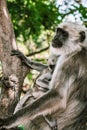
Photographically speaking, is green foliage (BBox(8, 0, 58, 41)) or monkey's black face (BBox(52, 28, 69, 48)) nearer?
monkey's black face (BBox(52, 28, 69, 48))

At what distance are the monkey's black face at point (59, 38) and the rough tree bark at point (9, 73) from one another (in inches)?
25.4

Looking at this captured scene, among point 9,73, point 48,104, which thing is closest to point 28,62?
point 9,73

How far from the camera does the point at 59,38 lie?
7992 mm

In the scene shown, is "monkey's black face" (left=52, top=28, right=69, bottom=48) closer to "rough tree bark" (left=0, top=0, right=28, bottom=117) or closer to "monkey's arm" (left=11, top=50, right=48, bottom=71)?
"monkey's arm" (left=11, top=50, right=48, bottom=71)

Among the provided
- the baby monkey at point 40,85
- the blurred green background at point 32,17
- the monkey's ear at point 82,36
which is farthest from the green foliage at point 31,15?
the baby monkey at point 40,85

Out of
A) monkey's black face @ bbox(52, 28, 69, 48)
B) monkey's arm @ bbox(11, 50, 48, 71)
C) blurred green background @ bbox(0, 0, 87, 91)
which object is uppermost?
monkey's black face @ bbox(52, 28, 69, 48)

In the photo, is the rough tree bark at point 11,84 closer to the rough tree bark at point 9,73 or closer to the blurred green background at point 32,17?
the rough tree bark at point 9,73

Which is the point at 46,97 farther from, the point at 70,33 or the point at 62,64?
the point at 70,33

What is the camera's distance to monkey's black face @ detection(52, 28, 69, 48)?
25.9 ft

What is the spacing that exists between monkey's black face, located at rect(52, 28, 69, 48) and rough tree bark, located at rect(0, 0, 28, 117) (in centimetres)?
65

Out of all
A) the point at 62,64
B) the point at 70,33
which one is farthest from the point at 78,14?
the point at 62,64

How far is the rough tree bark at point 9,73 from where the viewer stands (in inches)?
285

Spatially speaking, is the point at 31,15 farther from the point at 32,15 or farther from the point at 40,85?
the point at 40,85

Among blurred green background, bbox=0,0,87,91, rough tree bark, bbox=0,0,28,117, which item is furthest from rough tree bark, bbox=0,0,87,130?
blurred green background, bbox=0,0,87,91
